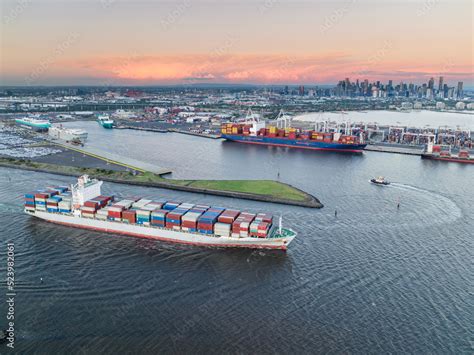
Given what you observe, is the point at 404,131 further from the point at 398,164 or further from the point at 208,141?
the point at 208,141

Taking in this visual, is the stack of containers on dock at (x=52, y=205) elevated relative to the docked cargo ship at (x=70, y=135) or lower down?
lower down

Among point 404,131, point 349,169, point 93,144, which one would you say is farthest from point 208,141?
point 404,131

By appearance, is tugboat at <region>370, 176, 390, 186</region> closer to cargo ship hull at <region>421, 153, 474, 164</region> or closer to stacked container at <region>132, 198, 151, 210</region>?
cargo ship hull at <region>421, 153, 474, 164</region>

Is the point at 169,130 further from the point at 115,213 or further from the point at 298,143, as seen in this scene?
the point at 115,213

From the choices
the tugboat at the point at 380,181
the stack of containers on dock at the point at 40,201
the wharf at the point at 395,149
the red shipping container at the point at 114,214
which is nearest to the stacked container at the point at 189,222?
the red shipping container at the point at 114,214

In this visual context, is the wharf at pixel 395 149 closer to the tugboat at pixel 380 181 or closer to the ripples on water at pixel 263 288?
the tugboat at pixel 380 181

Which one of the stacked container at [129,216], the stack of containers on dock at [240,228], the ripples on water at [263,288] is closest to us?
the ripples on water at [263,288]

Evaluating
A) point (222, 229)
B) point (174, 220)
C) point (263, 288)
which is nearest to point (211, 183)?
point (174, 220)
